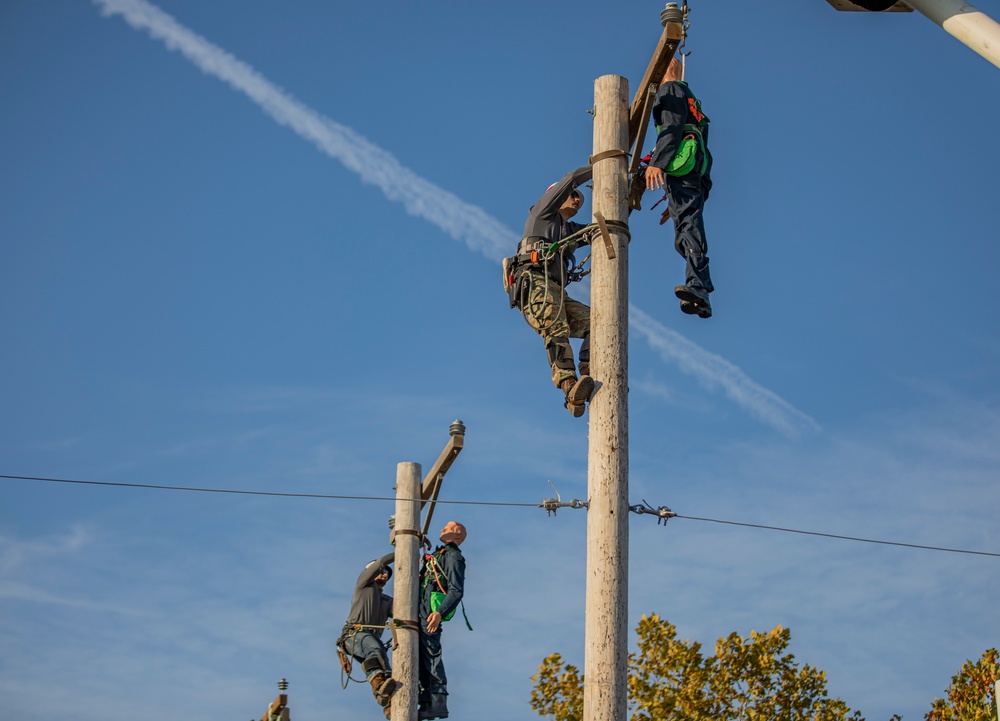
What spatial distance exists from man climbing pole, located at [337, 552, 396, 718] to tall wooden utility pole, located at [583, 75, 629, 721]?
16.8 ft

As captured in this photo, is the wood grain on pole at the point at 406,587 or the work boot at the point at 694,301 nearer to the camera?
the work boot at the point at 694,301

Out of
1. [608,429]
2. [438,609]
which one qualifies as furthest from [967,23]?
[438,609]

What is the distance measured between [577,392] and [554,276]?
116cm

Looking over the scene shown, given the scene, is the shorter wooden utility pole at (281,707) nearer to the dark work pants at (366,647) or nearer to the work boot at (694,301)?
the dark work pants at (366,647)

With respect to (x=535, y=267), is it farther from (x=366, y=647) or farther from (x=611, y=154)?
(x=366, y=647)

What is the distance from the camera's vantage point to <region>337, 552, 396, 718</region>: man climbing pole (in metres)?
11.9

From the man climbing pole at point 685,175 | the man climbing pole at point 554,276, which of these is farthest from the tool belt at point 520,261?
the man climbing pole at point 685,175

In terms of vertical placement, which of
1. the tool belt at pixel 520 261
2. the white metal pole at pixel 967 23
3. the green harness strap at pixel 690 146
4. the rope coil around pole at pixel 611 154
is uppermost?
the green harness strap at pixel 690 146

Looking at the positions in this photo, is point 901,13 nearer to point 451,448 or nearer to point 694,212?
point 694,212

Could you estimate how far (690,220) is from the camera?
827 cm

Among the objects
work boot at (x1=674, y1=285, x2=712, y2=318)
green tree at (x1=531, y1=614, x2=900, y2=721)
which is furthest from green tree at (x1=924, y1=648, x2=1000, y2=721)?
work boot at (x1=674, y1=285, x2=712, y2=318)

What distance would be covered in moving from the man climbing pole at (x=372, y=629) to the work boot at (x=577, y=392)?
5.14m

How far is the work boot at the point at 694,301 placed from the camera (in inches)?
313

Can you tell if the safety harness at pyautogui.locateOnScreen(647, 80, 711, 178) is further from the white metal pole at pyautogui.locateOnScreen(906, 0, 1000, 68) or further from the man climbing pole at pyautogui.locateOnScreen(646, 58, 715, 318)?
the white metal pole at pyautogui.locateOnScreen(906, 0, 1000, 68)
